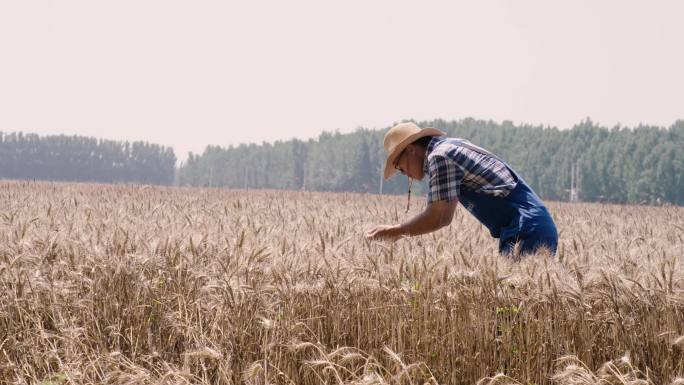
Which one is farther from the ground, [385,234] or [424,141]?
[424,141]

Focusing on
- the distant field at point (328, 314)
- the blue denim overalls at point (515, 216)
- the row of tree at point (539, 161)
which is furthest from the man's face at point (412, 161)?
the row of tree at point (539, 161)

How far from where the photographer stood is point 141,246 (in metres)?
4.59

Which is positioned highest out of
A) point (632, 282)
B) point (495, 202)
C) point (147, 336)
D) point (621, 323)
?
point (495, 202)

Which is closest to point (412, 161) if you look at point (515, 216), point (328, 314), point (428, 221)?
point (428, 221)

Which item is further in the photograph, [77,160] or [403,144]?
[77,160]

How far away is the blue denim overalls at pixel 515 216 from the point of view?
480cm

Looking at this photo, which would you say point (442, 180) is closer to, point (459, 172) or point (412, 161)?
point (459, 172)

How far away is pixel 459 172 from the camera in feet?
15.1

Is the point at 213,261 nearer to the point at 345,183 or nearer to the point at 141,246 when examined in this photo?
the point at 141,246

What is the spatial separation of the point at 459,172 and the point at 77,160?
6821 inches

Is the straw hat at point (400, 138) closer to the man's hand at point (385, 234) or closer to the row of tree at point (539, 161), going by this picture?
the man's hand at point (385, 234)

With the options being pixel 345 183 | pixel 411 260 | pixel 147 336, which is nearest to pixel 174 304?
pixel 147 336

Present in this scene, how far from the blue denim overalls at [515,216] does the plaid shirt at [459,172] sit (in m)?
0.08

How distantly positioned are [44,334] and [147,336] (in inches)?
22.7
